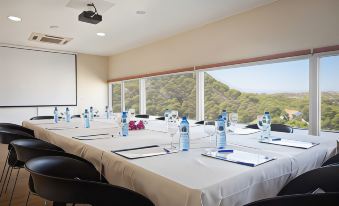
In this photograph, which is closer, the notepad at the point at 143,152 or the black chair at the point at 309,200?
the black chair at the point at 309,200

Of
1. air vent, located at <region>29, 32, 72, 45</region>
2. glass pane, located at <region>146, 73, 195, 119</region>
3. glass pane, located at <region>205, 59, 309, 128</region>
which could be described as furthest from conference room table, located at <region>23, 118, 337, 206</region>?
air vent, located at <region>29, 32, 72, 45</region>

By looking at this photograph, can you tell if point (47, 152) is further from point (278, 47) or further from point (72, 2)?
point (278, 47)

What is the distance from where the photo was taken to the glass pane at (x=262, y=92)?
132 inches

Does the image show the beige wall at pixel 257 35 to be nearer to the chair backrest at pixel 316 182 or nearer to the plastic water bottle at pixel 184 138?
the chair backrest at pixel 316 182

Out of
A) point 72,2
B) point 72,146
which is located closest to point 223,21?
point 72,2

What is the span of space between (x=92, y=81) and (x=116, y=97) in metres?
0.82

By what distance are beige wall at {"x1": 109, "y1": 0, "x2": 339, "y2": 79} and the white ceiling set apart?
0.55 feet

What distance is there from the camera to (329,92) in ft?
10.1

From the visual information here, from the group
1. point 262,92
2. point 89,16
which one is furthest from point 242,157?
point 89,16

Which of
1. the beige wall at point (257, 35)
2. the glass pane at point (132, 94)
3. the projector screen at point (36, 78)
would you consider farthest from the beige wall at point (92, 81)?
the beige wall at point (257, 35)

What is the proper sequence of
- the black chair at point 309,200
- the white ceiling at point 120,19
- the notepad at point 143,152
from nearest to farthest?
the black chair at point 309,200 → the notepad at point 143,152 → the white ceiling at point 120,19

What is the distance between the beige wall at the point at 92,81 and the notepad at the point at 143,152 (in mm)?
5818

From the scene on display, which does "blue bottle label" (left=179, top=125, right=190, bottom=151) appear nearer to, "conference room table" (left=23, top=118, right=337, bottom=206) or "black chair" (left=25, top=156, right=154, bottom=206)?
"conference room table" (left=23, top=118, right=337, bottom=206)

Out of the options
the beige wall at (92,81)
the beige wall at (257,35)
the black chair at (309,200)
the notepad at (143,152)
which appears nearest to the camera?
the black chair at (309,200)
